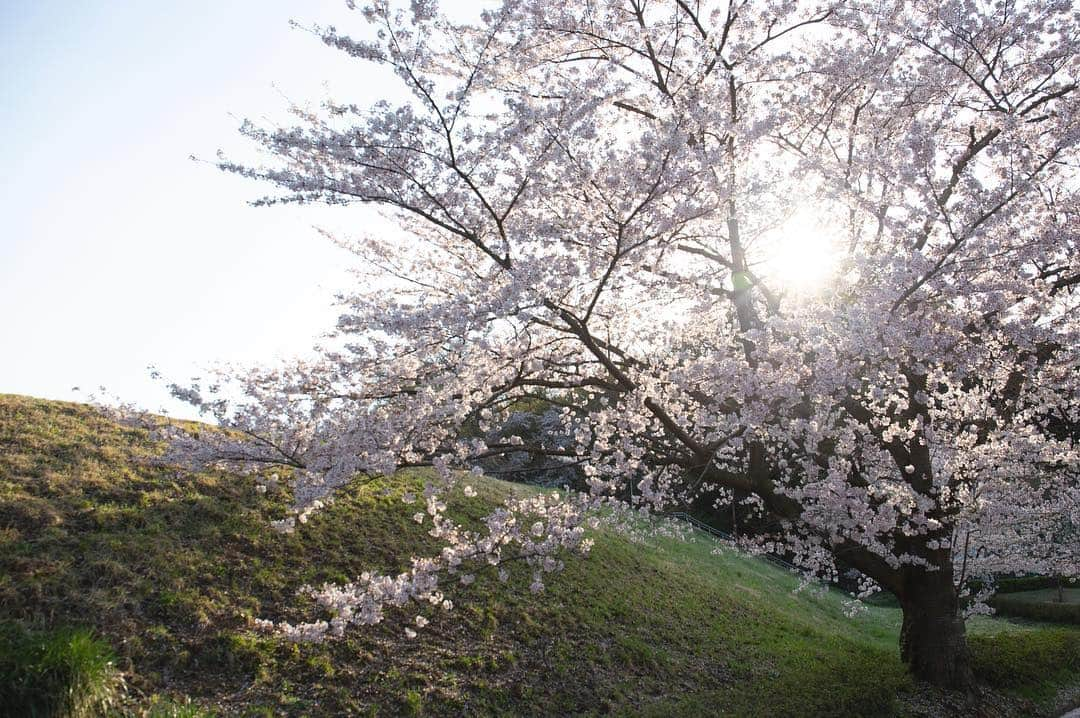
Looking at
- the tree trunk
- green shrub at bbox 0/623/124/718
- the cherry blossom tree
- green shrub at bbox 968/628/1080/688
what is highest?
the cherry blossom tree

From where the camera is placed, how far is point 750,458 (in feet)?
26.2

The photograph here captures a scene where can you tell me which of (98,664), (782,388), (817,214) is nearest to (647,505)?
(782,388)

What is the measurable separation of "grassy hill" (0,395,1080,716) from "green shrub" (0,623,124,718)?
16 millimetres

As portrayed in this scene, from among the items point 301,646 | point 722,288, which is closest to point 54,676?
point 301,646

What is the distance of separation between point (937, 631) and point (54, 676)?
10.0 metres

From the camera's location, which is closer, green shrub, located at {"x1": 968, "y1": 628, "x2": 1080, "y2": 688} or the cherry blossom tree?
the cherry blossom tree

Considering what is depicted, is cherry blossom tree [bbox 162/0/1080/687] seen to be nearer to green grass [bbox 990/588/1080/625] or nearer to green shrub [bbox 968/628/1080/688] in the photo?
green shrub [bbox 968/628/1080/688]

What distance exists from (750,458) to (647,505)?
1.38m

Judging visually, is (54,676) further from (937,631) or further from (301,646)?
(937,631)

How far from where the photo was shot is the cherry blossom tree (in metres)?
5.96

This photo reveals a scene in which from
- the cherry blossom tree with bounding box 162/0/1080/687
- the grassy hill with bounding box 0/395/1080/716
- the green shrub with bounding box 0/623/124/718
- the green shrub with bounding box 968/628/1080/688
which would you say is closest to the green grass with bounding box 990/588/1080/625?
the green shrub with bounding box 968/628/1080/688

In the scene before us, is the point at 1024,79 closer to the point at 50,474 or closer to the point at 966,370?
the point at 966,370

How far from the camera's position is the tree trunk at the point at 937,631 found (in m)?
8.80

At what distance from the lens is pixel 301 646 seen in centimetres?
730
